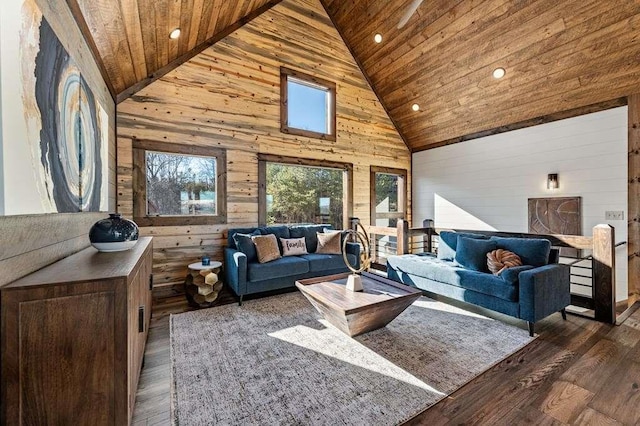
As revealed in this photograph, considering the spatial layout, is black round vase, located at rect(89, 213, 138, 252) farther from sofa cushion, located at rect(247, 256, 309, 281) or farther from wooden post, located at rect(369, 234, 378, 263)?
wooden post, located at rect(369, 234, 378, 263)

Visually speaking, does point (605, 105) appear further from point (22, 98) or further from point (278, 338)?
point (22, 98)

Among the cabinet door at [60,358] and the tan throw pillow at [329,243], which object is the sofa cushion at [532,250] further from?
the cabinet door at [60,358]

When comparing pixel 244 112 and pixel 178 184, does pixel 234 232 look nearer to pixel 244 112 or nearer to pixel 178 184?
pixel 178 184

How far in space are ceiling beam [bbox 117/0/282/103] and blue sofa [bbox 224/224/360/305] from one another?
2328 mm

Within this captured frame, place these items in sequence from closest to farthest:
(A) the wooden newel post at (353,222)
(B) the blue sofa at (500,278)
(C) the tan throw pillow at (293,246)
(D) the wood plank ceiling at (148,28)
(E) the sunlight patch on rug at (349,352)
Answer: (E) the sunlight patch on rug at (349,352) < (D) the wood plank ceiling at (148,28) < (B) the blue sofa at (500,278) < (C) the tan throw pillow at (293,246) < (A) the wooden newel post at (353,222)

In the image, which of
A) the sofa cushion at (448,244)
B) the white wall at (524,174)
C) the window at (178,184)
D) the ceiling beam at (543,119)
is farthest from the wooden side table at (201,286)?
the ceiling beam at (543,119)

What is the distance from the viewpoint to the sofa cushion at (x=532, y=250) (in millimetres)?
3178

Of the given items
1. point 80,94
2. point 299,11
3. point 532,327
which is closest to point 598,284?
Result: point 532,327

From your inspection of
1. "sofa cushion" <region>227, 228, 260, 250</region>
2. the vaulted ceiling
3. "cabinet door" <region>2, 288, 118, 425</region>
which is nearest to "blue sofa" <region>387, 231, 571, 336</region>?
"sofa cushion" <region>227, 228, 260, 250</region>

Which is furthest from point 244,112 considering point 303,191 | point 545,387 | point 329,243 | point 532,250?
point 545,387

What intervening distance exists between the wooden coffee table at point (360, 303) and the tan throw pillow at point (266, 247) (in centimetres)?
104

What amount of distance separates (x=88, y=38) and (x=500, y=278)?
4505 mm

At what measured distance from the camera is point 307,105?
218 inches

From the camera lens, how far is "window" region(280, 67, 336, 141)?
5164mm
